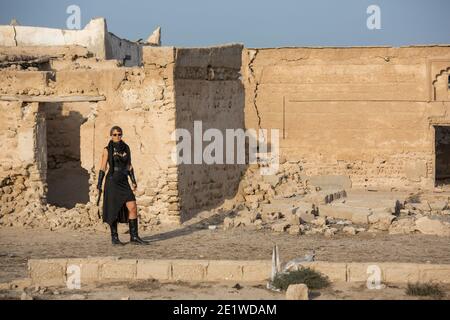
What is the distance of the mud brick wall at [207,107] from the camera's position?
14.7 meters

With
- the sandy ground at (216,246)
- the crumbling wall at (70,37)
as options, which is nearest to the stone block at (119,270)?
the sandy ground at (216,246)

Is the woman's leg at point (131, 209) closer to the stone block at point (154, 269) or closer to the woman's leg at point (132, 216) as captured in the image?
the woman's leg at point (132, 216)

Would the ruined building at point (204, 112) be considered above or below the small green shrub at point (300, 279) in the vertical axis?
above

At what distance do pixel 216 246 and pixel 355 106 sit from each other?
8.58 metres

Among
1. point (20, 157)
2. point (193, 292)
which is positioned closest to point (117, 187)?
point (193, 292)

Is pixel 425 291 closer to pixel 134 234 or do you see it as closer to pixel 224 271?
pixel 224 271

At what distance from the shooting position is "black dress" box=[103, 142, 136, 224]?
12.2m

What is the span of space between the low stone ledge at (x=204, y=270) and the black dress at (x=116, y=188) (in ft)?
6.65

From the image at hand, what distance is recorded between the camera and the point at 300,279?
9.41 m

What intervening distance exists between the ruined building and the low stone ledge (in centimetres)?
434

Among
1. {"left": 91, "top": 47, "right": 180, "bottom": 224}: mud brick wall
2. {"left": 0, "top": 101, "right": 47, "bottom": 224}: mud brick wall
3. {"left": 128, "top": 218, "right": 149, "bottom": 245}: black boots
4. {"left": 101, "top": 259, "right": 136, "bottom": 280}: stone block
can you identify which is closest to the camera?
{"left": 101, "top": 259, "right": 136, "bottom": 280}: stone block

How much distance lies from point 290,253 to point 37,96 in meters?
5.70

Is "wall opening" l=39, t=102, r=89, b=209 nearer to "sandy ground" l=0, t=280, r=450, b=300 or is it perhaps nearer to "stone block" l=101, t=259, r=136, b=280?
"stone block" l=101, t=259, r=136, b=280

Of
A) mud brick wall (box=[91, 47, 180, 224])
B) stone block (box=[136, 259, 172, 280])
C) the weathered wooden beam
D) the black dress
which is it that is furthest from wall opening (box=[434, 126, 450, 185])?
stone block (box=[136, 259, 172, 280])
